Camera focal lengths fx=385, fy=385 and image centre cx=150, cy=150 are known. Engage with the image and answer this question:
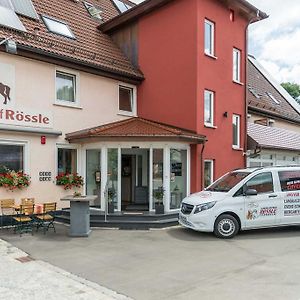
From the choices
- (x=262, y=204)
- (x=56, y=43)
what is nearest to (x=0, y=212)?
(x=56, y=43)

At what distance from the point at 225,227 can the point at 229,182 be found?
150cm

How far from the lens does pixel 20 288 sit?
243 inches

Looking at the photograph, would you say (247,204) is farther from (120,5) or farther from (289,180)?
(120,5)

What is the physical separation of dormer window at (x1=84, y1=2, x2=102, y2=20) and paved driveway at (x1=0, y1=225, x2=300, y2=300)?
1175cm

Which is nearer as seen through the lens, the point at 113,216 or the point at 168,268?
the point at 168,268

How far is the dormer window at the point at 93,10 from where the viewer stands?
19.1m

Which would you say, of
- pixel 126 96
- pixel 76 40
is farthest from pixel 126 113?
pixel 76 40

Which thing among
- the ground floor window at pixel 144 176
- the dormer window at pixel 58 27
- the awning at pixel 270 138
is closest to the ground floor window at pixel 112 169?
the ground floor window at pixel 144 176

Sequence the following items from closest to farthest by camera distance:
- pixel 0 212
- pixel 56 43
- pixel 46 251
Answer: pixel 46 251
pixel 0 212
pixel 56 43

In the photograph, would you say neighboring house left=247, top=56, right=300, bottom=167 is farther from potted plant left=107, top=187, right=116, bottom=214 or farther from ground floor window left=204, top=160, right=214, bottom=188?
potted plant left=107, top=187, right=116, bottom=214

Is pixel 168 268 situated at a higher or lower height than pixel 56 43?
lower

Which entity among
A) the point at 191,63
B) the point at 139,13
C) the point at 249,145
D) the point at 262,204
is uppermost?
the point at 139,13

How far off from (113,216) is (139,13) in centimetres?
927

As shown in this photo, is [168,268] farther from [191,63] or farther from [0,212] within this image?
[191,63]
